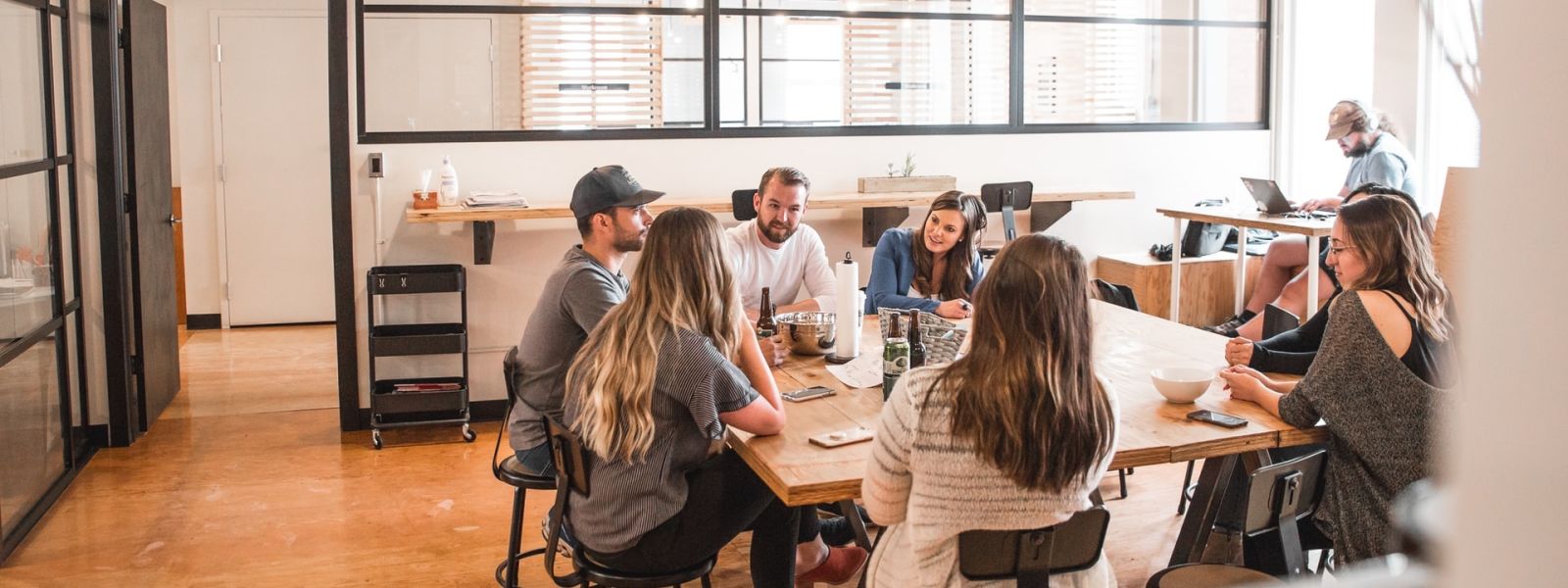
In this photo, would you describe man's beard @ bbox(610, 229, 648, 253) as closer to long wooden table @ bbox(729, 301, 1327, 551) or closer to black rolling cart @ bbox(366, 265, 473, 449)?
long wooden table @ bbox(729, 301, 1327, 551)

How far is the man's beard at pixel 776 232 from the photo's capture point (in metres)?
4.18

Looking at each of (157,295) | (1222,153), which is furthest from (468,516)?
(1222,153)

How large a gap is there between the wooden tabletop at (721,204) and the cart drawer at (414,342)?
463 mm

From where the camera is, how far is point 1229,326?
6.00 m

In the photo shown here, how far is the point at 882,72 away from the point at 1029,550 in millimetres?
4050

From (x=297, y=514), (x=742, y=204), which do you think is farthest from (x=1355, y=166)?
(x=297, y=514)

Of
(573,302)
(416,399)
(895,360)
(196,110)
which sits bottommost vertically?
(416,399)

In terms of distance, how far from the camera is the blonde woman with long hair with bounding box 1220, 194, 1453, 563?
2.49 metres

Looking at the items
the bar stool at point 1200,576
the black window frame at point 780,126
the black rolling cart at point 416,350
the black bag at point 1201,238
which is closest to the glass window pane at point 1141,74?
the black window frame at point 780,126

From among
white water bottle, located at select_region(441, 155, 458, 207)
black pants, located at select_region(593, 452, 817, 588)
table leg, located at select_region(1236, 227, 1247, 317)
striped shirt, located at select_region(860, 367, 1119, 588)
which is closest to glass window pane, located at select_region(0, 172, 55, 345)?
white water bottle, located at select_region(441, 155, 458, 207)

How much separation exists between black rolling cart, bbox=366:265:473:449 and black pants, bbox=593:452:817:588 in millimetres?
2634

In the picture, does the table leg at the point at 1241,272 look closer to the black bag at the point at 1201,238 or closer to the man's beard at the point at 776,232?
the black bag at the point at 1201,238

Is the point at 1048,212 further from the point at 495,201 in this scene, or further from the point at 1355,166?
the point at 495,201

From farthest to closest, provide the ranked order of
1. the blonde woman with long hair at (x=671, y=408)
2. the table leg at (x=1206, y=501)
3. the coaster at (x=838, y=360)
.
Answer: the coaster at (x=838, y=360)
the table leg at (x=1206, y=501)
the blonde woman with long hair at (x=671, y=408)
